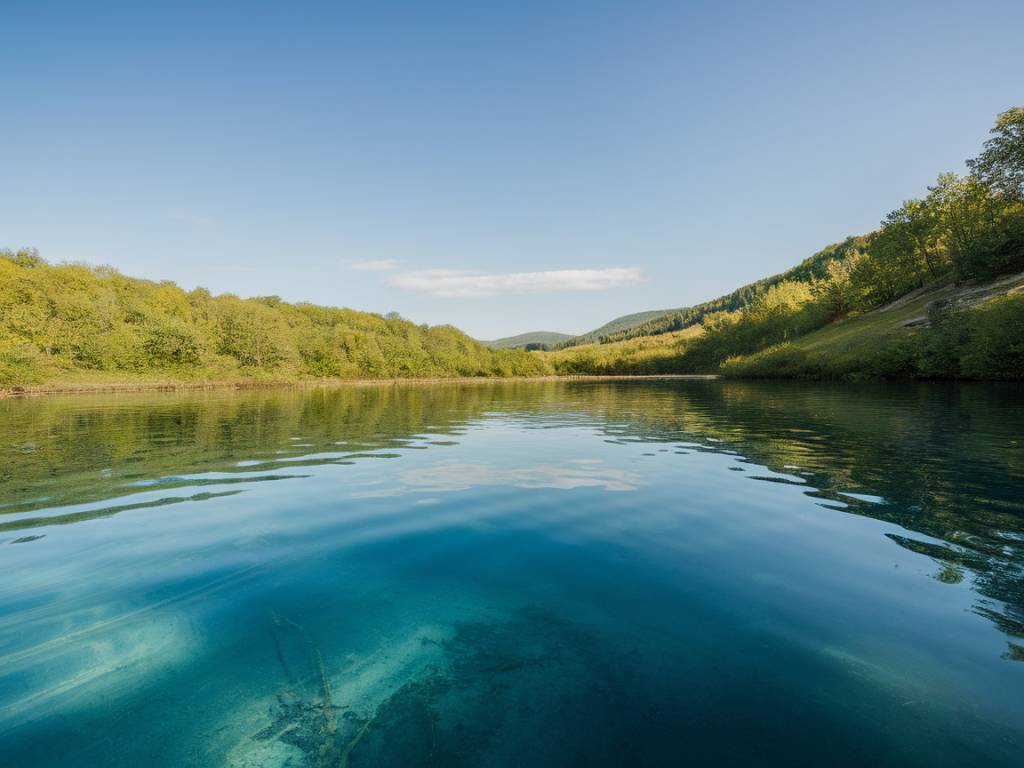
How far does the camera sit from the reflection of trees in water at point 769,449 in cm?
846

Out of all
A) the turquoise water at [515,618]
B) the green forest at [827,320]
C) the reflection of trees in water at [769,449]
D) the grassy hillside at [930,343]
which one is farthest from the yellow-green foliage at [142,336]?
the grassy hillside at [930,343]

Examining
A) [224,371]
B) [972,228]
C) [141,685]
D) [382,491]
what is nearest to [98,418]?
[382,491]

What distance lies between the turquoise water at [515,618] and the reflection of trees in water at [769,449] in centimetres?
13

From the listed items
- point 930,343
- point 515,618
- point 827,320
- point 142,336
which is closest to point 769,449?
point 515,618

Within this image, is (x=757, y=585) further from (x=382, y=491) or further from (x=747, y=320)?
(x=747, y=320)

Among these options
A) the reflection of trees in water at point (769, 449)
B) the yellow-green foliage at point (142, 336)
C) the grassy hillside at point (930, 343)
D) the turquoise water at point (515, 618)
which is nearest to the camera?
the turquoise water at point (515, 618)

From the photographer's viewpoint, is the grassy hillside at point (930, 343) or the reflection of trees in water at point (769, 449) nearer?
the reflection of trees in water at point (769, 449)

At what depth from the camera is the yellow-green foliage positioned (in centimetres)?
7862

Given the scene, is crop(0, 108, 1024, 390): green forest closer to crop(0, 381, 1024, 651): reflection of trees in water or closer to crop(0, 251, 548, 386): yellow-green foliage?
crop(0, 251, 548, 386): yellow-green foliage

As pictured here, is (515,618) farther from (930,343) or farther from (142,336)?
(142,336)

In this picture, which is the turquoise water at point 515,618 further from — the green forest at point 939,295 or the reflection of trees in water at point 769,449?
the green forest at point 939,295

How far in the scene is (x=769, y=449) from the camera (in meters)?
17.1

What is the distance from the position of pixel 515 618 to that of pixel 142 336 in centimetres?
11907

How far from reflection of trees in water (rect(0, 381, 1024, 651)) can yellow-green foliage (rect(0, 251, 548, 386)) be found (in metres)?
57.4
